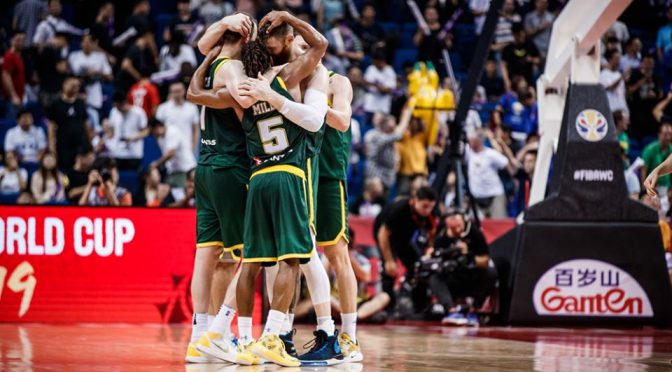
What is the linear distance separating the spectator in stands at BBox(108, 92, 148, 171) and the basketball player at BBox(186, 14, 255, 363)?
8.90 m

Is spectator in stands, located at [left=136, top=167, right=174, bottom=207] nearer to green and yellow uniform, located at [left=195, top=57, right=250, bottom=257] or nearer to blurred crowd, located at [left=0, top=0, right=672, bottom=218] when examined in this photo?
blurred crowd, located at [left=0, top=0, right=672, bottom=218]

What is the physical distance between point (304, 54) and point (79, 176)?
8056 mm

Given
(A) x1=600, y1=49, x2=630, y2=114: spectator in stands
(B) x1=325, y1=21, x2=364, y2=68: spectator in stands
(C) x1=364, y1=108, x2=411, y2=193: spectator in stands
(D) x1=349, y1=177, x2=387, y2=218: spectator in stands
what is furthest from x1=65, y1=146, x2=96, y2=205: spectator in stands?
(A) x1=600, y1=49, x2=630, y2=114: spectator in stands

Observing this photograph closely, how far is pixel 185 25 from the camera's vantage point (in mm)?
18359


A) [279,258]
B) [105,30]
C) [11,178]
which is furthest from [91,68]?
[279,258]

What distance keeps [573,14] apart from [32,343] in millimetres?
6382

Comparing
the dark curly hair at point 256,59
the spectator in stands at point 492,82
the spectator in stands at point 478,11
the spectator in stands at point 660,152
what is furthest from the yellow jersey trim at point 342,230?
the spectator in stands at point 478,11

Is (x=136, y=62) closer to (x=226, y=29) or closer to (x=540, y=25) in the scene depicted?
(x=540, y=25)

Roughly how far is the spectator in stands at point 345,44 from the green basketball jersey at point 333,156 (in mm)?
10796

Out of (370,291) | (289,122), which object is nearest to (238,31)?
(289,122)

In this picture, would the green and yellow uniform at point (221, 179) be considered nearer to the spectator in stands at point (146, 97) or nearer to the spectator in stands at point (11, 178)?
the spectator in stands at point (11, 178)

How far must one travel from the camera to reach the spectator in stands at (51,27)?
720 inches

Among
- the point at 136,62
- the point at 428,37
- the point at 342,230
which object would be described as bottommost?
the point at 342,230

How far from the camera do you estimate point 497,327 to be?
11.2m
